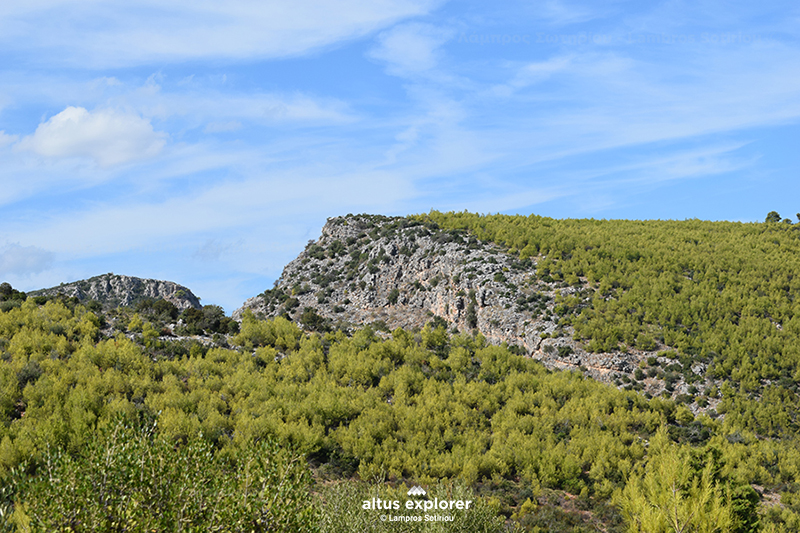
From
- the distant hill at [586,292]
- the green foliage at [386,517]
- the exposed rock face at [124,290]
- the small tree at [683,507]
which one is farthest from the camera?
the exposed rock face at [124,290]

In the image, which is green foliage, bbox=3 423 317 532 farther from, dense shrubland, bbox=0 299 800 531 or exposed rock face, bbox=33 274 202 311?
exposed rock face, bbox=33 274 202 311

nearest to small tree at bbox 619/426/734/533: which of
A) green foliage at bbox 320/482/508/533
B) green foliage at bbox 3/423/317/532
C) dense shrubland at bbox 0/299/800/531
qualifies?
dense shrubland at bbox 0/299/800/531

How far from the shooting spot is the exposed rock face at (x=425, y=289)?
136ft

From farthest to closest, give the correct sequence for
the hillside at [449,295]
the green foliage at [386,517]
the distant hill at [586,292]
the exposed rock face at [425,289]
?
the exposed rock face at [425,289], the hillside at [449,295], the distant hill at [586,292], the green foliage at [386,517]

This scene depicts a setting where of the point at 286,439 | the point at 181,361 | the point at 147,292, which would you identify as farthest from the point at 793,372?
the point at 147,292

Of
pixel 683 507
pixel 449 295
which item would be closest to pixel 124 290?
pixel 449 295

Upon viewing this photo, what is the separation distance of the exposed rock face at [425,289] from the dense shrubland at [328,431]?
5902 mm

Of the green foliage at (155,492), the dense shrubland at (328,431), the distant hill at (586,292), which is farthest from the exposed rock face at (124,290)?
the green foliage at (155,492)

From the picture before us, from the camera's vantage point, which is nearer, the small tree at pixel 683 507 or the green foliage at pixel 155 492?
the green foliage at pixel 155 492

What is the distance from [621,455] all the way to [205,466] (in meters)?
20.0

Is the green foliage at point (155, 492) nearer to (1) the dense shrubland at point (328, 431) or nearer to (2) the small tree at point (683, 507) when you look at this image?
(1) the dense shrubland at point (328, 431)

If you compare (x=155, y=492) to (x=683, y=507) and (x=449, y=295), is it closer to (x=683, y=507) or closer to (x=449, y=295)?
(x=683, y=507)

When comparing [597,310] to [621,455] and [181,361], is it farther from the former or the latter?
[181,361]

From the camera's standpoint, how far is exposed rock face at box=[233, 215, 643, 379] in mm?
41594
